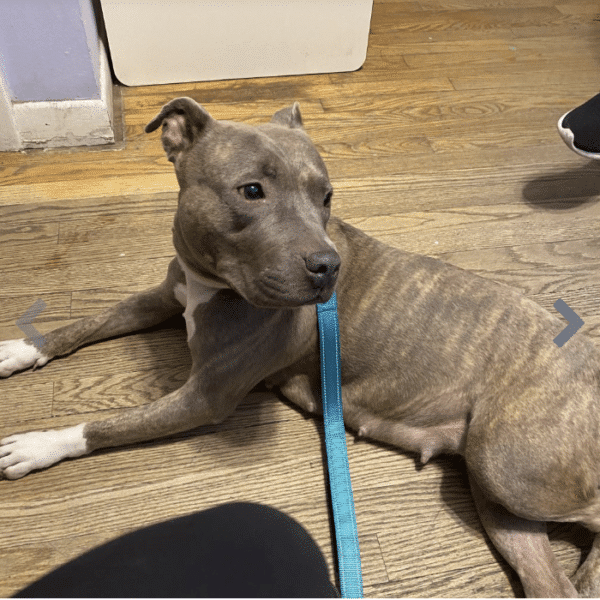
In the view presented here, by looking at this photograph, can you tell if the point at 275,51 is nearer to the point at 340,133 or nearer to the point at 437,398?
the point at 340,133

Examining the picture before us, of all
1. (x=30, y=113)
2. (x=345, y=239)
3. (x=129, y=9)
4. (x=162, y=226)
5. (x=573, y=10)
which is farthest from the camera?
(x=573, y=10)

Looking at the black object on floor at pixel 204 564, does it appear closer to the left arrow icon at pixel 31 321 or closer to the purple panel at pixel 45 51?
the left arrow icon at pixel 31 321

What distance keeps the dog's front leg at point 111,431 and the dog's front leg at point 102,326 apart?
304 mm

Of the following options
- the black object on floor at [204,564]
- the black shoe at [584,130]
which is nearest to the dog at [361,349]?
the black object on floor at [204,564]

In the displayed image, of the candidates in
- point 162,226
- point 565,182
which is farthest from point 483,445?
point 565,182

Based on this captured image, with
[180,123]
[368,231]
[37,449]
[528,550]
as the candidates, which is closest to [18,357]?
[37,449]

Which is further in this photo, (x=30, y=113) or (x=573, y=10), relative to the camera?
(x=573, y=10)

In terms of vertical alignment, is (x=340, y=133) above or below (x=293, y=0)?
below

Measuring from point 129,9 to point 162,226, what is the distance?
128 centimetres

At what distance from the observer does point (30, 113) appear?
274cm

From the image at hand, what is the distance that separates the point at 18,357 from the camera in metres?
1.98

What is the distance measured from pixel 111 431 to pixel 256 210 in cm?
81

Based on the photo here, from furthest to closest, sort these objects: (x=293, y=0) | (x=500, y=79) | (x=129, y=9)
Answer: (x=500, y=79) < (x=293, y=0) < (x=129, y=9)

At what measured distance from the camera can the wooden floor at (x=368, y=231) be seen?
5.75 feet
